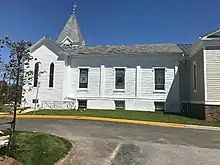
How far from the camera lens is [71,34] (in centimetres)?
3778

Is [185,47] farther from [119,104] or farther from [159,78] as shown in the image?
[119,104]

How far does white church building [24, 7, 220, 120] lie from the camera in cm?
2355

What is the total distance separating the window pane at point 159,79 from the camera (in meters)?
24.0

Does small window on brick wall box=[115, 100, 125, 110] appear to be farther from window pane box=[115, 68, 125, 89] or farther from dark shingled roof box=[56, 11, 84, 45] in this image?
dark shingled roof box=[56, 11, 84, 45]

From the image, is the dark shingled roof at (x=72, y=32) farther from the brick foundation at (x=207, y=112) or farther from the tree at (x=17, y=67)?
the tree at (x=17, y=67)

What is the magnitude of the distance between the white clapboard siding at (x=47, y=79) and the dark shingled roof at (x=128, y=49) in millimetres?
2143

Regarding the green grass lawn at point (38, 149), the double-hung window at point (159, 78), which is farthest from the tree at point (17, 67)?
the double-hung window at point (159, 78)

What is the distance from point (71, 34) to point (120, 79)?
16.4m

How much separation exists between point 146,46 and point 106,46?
4.74 metres

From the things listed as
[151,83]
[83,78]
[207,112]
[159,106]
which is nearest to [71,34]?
[83,78]

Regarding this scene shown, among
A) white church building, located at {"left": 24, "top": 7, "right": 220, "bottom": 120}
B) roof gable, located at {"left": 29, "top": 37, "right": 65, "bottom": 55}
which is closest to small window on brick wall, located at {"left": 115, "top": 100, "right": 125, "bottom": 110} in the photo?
white church building, located at {"left": 24, "top": 7, "right": 220, "bottom": 120}

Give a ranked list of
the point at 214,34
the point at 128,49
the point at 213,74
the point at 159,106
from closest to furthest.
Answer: the point at 213,74, the point at 214,34, the point at 159,106, the point at 128,49

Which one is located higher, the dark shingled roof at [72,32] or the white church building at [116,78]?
the dark shingled roof at [72,32]

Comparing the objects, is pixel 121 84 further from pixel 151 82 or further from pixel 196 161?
pixel 196 161
